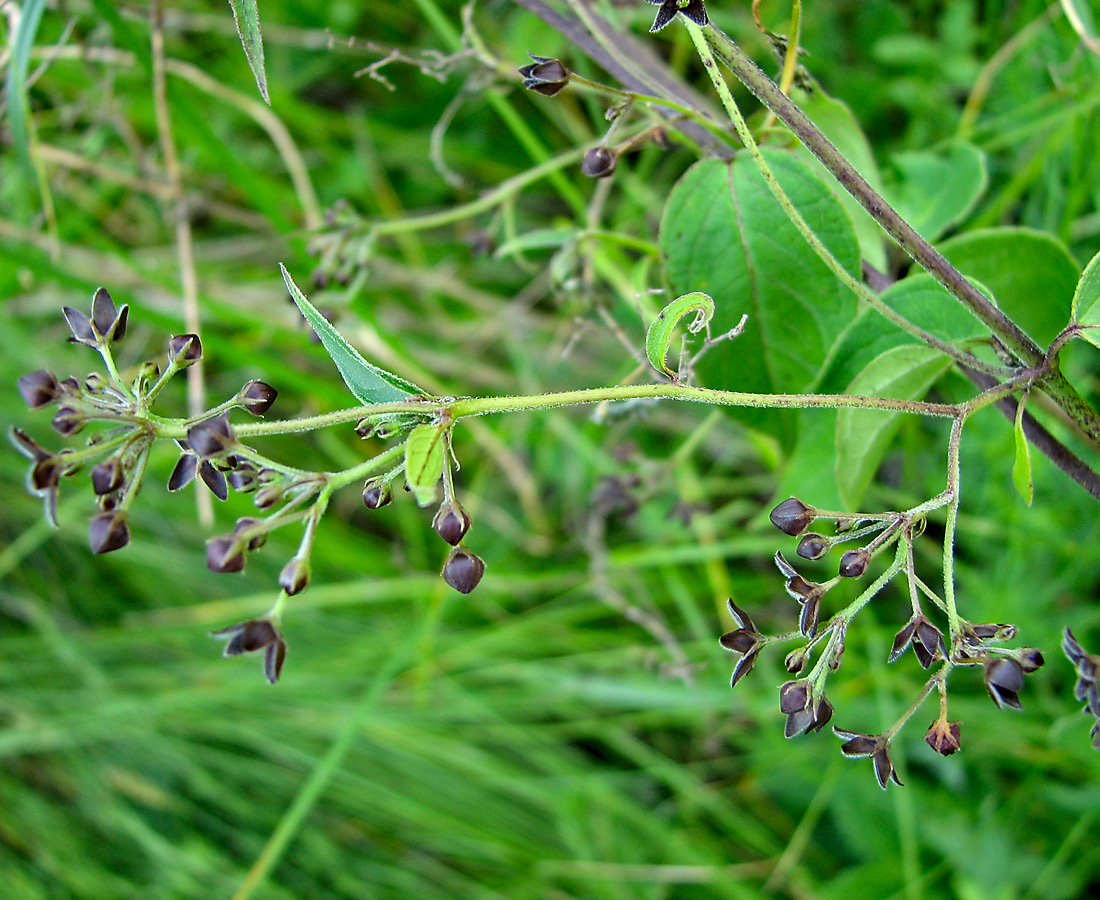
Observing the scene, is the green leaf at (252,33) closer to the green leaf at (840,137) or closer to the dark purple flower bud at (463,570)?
the dark purple flower bud at (463,570)

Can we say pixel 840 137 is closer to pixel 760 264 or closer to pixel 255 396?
pixel 760 264

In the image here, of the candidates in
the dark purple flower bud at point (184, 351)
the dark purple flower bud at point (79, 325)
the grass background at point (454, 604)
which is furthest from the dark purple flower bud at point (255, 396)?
the grass background at point (454, 604)

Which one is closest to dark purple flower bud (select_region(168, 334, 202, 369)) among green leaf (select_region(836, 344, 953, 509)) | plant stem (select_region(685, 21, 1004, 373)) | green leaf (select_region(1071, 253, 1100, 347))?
plant stem (select_region(685, 21, 1004, 373))

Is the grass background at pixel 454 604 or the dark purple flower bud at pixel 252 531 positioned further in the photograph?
the grass background at pixel 454 604

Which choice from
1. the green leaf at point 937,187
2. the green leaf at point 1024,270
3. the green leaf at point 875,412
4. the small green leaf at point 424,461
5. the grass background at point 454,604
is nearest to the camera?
the small green leaf at point 424,461

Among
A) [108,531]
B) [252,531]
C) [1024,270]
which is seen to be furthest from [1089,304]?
[108,531]

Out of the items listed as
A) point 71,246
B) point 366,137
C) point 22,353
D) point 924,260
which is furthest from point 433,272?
point 924,260

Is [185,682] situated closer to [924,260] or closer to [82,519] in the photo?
[82,519]
